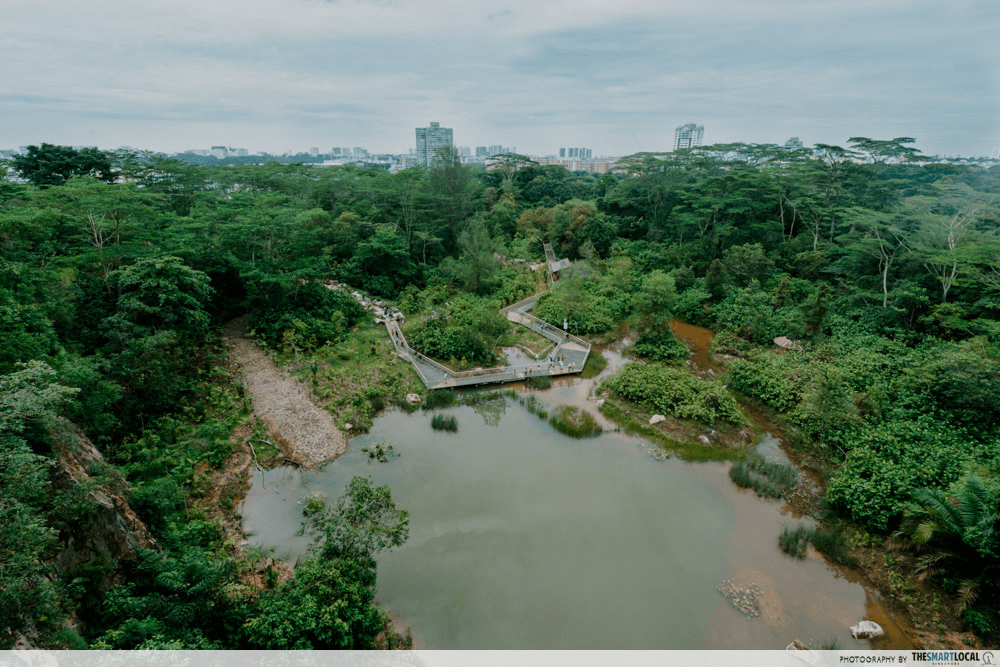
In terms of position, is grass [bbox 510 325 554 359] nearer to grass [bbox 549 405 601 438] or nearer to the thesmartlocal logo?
grass [bbox 549 405 601 438]

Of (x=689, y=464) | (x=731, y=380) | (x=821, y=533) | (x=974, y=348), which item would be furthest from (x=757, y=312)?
(x=821, y=533)

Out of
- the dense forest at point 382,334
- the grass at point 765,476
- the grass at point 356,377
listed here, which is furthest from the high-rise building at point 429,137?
the grass at point 765,476

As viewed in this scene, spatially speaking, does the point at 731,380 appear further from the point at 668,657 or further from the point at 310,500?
the point at 310,500

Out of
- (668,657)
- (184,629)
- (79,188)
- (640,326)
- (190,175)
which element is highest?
(190,175)

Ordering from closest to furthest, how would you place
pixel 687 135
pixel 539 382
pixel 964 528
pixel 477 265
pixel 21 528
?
pixel 21 528
pixel 964 528
pixel 539 382
pixel 477 265
pixel 687 135

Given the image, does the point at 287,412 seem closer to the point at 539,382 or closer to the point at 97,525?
the point at 97,525

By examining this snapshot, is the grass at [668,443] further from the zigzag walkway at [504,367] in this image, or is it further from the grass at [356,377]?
the grass at [356,377]

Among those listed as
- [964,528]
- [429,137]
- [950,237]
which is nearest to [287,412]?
[964,528]
